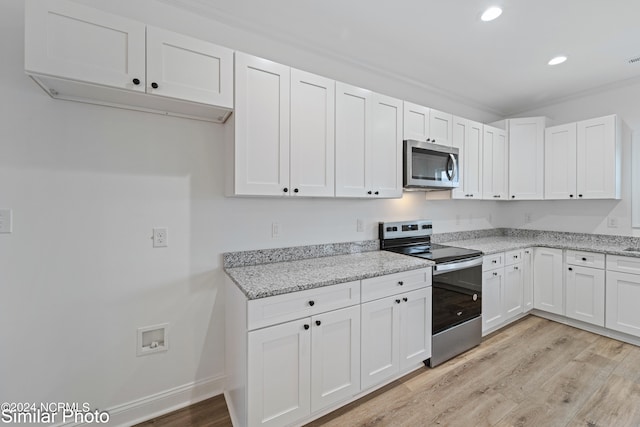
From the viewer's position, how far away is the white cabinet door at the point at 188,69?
1.49 m

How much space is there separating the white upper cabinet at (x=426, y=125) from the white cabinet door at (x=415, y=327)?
57.3 inches

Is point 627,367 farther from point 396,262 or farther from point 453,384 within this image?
point 396,262

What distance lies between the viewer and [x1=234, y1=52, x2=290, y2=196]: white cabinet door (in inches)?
68.6

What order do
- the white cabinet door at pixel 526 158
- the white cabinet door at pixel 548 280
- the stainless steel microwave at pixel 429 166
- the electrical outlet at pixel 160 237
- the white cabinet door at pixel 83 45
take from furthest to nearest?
the white cabinet door at pixel 526 158, the white cabinet door at pixel 548 280, the stainless steel microwave at pixel 429 166, the electrical outlet at pixel 160 237, the white cabinet door at pixel 83 45

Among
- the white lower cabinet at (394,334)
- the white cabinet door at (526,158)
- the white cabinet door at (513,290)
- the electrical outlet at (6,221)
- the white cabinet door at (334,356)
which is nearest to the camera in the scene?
the electrical outlet at (6,221)

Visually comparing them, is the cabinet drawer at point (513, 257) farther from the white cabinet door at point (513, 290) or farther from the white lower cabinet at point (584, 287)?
the white lower cabinet at point (584, 287)

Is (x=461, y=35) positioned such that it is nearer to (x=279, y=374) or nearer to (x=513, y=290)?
(x=513, y=290)

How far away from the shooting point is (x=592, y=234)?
3311mm

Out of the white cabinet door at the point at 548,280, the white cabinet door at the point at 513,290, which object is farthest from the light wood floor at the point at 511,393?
the white cabinet door at the point at 548,280

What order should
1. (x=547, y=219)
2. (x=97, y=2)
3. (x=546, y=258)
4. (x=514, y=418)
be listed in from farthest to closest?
(x=547, y=219) < (x=546, y=258) < (x=514, y=418) < (x=97, y=2)

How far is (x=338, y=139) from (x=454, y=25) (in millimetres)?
1226

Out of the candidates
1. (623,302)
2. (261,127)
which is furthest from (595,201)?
(261,127)

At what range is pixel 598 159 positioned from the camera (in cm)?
305

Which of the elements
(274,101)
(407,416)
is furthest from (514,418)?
(274,101)
